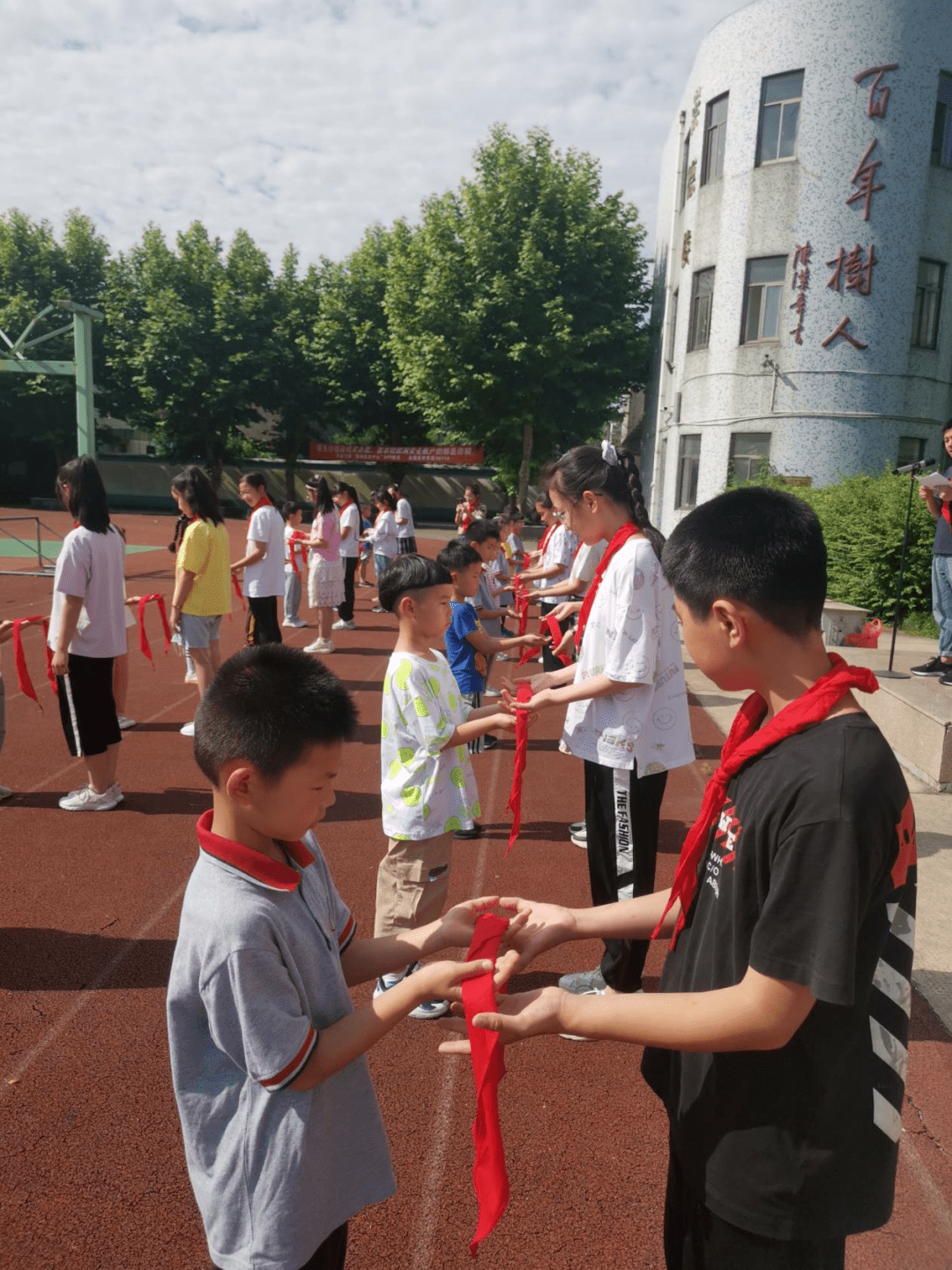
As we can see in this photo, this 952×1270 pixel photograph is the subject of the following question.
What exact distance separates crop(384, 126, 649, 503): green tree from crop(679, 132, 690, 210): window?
4.31 m

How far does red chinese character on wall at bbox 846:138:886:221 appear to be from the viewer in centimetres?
1847

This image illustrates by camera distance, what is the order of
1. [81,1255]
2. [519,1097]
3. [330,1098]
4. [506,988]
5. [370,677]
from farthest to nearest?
[370,677] → [506,988] → [519,1097] → [81,1255] → [330,1098]

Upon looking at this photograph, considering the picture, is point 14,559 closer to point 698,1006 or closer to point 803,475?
point 803,475

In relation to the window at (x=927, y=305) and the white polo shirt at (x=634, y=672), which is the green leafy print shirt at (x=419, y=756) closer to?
the white polo shirt at (x=634, y=672)

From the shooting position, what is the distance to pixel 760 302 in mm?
19828

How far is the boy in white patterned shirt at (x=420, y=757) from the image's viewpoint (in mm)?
3383

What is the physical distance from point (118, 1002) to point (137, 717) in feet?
15.2

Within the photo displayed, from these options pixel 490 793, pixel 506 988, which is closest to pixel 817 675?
pixel 506 988

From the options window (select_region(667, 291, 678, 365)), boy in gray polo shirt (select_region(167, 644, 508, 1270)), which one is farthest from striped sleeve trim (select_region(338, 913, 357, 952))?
Answer: window (select_region(667, 291, 678, 365))

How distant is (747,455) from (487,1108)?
20.3m

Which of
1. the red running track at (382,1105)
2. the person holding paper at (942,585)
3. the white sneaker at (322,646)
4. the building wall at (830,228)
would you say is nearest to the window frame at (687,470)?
the building wall at (830,228)

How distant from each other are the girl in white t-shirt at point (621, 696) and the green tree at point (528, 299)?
25.2 metres

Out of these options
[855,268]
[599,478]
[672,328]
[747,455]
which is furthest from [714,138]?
[599,478]

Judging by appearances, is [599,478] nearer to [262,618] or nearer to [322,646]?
[262,618]
